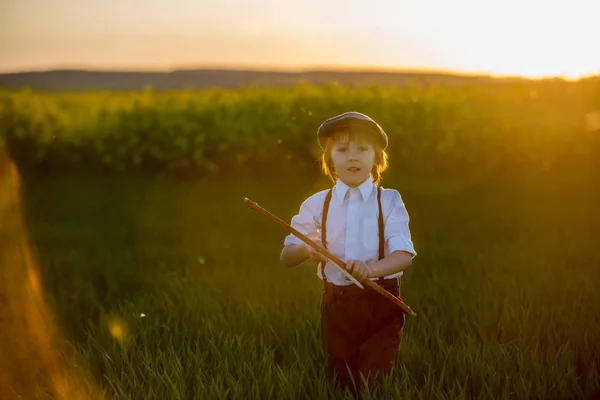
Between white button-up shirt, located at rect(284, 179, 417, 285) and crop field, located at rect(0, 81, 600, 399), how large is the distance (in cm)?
64

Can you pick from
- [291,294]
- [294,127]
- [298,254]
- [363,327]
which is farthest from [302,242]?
[294,127]

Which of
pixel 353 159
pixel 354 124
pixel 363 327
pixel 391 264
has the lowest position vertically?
pixel 363 327

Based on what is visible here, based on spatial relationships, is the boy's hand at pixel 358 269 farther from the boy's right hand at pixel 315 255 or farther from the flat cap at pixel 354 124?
the flat cap at pixel 354 124

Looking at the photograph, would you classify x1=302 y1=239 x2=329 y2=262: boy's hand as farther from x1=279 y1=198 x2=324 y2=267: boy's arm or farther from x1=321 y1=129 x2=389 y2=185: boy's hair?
x1=321 y1=129 x2=389 y2=185: boy's hair

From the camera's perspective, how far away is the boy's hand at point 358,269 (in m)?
2.79

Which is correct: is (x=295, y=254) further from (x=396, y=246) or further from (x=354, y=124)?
(x=354, y=124)

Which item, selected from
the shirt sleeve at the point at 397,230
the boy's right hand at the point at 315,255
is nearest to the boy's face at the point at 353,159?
the shirt sleeve at the point at 397,230

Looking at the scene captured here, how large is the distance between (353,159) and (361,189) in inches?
5.3

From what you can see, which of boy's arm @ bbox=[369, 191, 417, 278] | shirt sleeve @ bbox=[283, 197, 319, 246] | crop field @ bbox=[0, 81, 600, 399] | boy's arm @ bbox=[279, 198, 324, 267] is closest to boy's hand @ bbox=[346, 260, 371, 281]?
boy's arm @ bbox=[369, 191, 417, 278]

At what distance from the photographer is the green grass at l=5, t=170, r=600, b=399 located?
355cm

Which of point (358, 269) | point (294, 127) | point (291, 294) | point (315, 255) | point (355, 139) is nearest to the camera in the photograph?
point (358, 269)

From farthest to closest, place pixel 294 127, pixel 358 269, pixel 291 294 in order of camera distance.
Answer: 1. pixel 294 127
2. pixel 291 294
3. pixel 358 269

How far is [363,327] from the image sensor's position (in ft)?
10.4

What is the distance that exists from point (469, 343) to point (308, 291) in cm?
137
